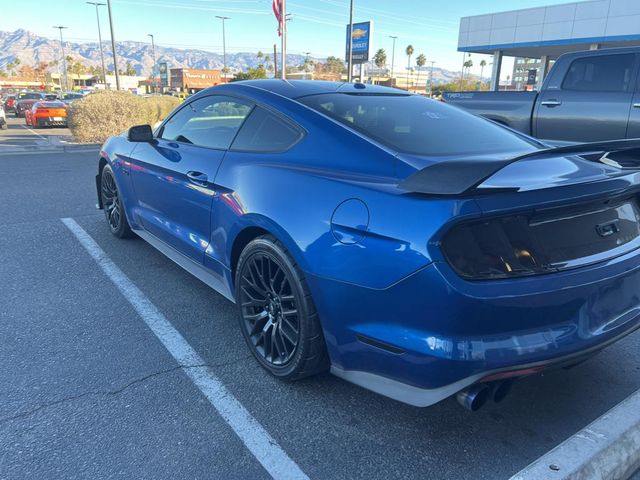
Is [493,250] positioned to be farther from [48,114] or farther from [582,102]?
[48,114]

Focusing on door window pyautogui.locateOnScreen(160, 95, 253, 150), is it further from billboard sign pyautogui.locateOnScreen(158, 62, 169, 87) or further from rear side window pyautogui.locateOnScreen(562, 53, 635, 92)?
billboard sign pyautogui.locateOnScreen(158, 62, 169, 87)

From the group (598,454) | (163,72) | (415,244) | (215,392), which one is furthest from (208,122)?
(163,72)

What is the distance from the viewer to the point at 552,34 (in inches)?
1005

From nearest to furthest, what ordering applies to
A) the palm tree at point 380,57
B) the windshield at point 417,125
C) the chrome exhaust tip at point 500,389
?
the chrome exhaust tip at point 500,389 < the windshield at point 417,125 < the palm tree at point 380,57

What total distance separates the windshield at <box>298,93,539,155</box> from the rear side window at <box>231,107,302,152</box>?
0.19m

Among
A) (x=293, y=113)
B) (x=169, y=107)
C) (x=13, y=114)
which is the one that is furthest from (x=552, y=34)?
(x=13, y=114)

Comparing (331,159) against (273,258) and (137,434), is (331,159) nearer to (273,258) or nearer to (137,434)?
(273,258)

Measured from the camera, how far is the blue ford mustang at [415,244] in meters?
1.83

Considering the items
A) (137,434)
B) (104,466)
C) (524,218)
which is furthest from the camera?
(137,434)

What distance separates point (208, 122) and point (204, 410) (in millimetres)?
2052

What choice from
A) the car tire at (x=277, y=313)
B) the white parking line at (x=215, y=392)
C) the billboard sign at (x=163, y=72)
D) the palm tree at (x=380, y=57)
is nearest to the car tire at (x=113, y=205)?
the white parking line at (x=215, y=392)

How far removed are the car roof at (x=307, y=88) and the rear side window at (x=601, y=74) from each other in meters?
4.03

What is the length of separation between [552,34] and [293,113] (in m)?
27.7

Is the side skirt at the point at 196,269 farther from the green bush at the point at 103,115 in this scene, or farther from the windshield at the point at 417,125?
the green bush at the point at 103,115
